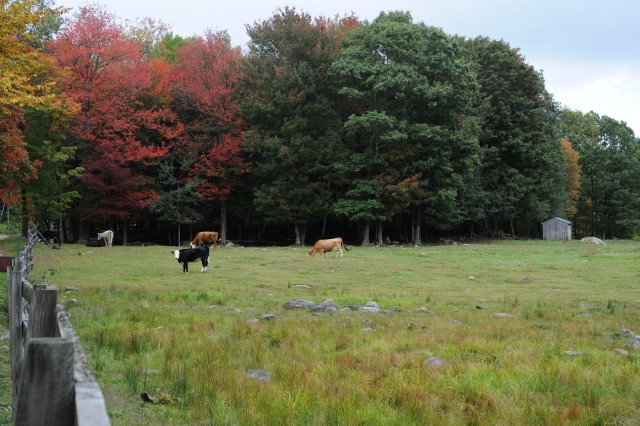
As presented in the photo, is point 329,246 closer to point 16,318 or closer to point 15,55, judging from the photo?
point 15,55

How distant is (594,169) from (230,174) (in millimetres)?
55059

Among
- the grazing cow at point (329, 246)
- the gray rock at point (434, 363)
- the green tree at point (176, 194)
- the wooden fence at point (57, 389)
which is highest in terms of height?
the green tree at point (176, 194)

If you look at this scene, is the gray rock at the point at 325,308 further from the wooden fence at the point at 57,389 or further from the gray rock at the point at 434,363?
the wooden fence at the point at 57,389

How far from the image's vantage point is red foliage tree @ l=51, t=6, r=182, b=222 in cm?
3875

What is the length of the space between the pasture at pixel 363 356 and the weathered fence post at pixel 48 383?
2.57m

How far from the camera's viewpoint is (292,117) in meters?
44.1

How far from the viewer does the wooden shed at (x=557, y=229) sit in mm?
61188

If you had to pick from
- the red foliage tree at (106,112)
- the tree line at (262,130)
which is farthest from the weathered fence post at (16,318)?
the red foliage tree at (106,112)

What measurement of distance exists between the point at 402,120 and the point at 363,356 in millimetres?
36735

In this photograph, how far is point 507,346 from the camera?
7742 mm

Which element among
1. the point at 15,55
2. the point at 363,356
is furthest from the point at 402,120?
the point at 363,356

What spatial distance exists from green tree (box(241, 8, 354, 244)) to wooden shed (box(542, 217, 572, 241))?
30.3 metres

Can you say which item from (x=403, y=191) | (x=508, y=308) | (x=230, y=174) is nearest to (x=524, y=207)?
(x=403, y=191)

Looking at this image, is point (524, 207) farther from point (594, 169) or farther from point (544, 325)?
point (544, 325)
